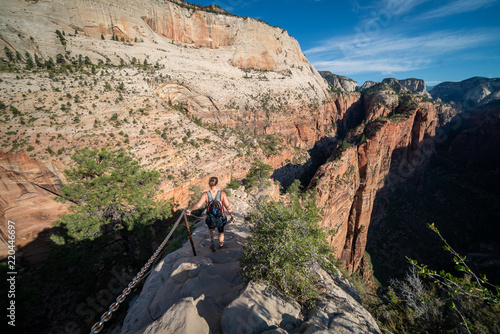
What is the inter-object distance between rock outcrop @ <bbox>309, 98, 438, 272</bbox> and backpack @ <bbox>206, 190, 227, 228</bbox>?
1793 centimetres

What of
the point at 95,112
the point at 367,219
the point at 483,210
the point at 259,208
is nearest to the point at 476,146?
the point at 483,210

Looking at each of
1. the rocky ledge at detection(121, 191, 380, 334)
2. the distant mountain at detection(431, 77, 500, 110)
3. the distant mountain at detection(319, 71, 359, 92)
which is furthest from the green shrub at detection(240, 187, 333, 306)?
the distant mountain at detection(431, 77, 500, 110)

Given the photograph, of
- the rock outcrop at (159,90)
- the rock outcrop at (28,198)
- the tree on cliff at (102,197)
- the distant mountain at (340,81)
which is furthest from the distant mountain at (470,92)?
the rock outcrop at (28,198)

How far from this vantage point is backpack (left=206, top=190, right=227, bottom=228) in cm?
548

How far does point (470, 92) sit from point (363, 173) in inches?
5926

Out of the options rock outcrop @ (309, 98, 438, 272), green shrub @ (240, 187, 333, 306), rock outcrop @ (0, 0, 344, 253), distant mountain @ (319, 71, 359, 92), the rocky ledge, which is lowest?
rock outcrop @ (309, 98, 438, 272)

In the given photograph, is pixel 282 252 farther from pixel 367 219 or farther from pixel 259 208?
pixel 367 219

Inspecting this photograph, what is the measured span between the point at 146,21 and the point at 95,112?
24.6 metres

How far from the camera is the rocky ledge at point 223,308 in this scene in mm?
3254

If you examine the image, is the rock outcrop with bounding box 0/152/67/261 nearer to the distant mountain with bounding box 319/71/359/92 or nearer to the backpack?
the backpack

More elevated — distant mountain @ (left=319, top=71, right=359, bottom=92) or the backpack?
distant mountain @ (left=319, top=71, right=359, bottom=92)

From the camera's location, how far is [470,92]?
108 m

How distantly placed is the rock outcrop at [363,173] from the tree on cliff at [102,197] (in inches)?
722

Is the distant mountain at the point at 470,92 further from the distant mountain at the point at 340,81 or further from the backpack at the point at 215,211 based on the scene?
the backpack at the point at 215,211
